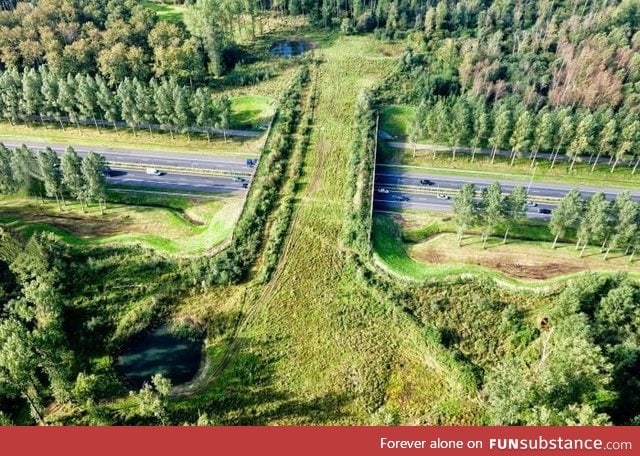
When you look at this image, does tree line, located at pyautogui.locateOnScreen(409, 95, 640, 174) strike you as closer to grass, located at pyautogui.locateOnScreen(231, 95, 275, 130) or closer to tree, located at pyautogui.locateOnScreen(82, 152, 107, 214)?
grass, located at pyautogui.locateOnScreen(231, 95, 275, 130)

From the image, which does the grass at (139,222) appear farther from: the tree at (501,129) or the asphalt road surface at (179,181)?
the tree at (501,129)

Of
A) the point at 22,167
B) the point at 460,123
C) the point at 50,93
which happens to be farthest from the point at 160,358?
the point at 460,123

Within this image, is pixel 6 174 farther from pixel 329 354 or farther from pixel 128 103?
pixel 329 354

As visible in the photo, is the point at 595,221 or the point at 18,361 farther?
the point at 595,221

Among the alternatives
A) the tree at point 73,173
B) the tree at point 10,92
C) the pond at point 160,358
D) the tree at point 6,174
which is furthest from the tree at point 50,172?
the pond at point 160,358

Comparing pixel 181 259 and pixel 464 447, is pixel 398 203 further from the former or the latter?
pixel 464 447

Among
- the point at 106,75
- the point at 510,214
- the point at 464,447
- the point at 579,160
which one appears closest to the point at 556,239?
the point at 510,214
